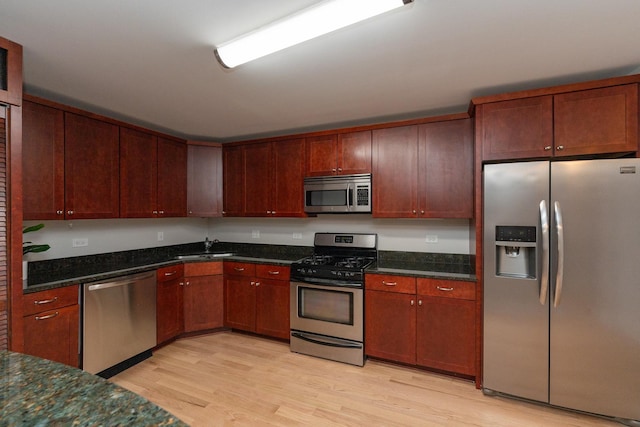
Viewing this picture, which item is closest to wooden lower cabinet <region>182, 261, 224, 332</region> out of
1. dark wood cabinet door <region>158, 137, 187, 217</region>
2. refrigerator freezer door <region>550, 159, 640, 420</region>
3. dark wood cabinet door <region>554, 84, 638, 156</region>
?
A: dark wood cabinet door <region>158, 137, 187, 217</region>

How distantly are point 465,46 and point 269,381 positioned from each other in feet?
9.53

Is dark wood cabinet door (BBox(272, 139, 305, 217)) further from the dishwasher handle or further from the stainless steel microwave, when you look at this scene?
the dishwasher handle

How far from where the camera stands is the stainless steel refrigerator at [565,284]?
79.4 inches

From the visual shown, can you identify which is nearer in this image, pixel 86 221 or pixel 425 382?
pixel 425 382

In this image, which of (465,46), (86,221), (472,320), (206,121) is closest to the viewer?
(465,46)

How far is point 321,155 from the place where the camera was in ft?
11.0

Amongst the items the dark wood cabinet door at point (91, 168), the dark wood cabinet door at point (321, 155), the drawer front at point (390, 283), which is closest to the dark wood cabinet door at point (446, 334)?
the drawer front at point (390, 283)

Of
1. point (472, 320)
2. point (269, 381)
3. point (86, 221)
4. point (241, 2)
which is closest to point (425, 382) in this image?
point (472, 320)

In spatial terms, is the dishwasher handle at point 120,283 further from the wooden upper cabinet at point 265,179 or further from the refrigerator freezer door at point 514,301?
the refrigerator freezer door at point 514,301

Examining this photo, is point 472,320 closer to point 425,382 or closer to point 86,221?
point 425,382

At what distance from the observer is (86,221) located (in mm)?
3029

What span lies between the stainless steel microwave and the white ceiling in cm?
72

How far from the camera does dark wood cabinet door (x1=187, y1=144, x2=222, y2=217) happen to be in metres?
3.77

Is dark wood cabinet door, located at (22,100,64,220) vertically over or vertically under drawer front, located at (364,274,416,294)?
over
